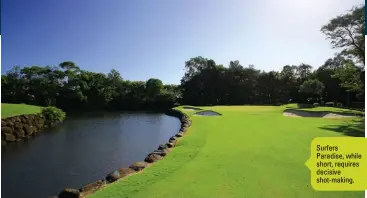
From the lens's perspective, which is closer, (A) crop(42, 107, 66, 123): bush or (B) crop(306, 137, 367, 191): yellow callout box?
(B) crop(306, 137, 367, 191): yellow callout box

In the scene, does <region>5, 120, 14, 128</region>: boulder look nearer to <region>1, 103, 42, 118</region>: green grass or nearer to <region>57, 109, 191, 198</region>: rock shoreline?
<region>1, 103, 42, 118</region>: green grass

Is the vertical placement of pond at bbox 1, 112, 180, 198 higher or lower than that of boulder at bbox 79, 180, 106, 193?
lower

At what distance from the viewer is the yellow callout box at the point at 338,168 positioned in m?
3.59

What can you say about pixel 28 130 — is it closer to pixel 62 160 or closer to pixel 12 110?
pixel 12 110

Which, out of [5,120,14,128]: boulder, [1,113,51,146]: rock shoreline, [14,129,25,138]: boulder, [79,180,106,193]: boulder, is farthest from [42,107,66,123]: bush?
[79,180,106,193]: boulder

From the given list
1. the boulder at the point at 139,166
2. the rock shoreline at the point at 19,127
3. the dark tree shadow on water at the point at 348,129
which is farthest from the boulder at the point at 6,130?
the dark tree shadow on water at the point at 348,129

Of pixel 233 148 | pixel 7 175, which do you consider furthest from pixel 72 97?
pixel 233 148

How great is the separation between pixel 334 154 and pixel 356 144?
95cm

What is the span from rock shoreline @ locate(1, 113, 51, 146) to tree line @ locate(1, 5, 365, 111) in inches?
660

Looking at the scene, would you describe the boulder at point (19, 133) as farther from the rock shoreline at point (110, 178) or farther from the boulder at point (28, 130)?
the rock shoreline at point (110, 178)

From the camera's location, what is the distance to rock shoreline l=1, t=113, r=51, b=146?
10.5m

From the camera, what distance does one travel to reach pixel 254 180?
163 inches

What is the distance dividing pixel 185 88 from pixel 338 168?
118 feet

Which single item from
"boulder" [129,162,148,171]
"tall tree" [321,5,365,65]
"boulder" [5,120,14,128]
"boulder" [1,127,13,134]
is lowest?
"boulder" [129,162,148,171]
